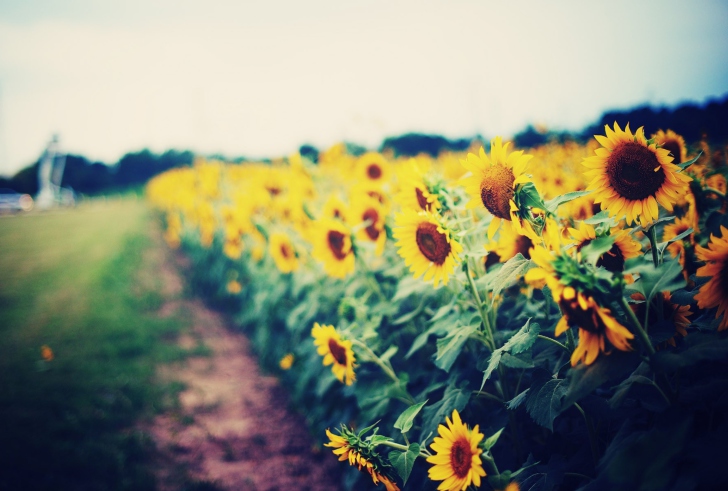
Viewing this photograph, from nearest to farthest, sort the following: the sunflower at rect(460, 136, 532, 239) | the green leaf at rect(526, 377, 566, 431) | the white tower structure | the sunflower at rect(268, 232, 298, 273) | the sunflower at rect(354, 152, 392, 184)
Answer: the green leaf at rect(526, 377, 566, 431) < the sunflower at rect(460, 136, 532, 239) < the sunflower at rect(268, 232, 298, 273) < the sunflower at rect(354, 152, 392, 184) < the white tower structure

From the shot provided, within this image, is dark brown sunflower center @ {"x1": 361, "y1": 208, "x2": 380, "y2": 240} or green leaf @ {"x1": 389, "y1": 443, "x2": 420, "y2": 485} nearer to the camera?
green leaf @ {"x1": 389, "y1": 443, "x2": 420, "y2": 485}

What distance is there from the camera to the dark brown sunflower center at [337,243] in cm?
214

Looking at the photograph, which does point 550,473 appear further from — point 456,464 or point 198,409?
point 198,409

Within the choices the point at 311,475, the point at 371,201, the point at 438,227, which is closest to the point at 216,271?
the point at 311,475

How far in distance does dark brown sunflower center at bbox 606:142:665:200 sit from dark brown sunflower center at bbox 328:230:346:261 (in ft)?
4.18

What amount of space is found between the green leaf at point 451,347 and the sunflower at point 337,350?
1.42 ft

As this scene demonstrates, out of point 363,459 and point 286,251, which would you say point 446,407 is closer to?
point 363,459

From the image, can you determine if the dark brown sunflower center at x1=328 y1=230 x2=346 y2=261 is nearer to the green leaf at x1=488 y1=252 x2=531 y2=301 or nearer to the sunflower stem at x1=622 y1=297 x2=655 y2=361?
the green leaf at x1=488 y1=252 x2=531 y2=301

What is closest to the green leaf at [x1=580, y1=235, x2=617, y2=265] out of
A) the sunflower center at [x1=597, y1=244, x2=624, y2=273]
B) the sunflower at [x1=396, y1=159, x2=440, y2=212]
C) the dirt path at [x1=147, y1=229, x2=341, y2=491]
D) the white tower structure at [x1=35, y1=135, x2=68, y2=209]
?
the sunflower center at [x1=597, y1=244, x2=624, y2=273]

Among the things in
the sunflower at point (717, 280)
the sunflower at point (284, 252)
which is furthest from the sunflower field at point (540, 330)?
the sunflower at point (284, 252)

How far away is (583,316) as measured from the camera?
0.89 m

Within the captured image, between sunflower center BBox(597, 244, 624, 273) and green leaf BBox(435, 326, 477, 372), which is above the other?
sunflower center BBox(597, 244, 624, 273)

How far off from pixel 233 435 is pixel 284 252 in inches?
63.9

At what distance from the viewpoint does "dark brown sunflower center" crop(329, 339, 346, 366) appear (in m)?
1.74
